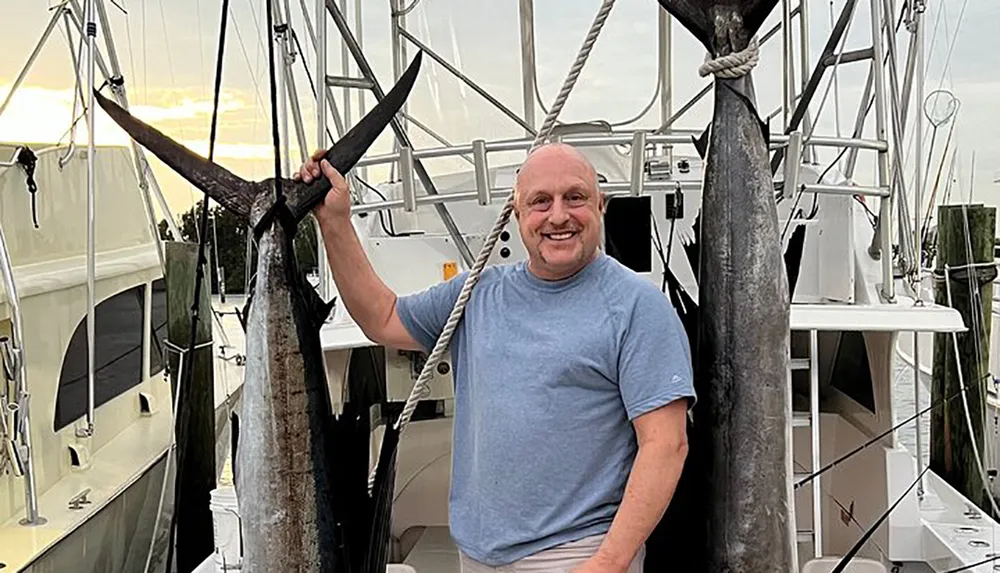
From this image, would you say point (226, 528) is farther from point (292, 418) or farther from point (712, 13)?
point (712, 13)

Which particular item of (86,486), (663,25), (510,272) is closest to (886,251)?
(663,25)

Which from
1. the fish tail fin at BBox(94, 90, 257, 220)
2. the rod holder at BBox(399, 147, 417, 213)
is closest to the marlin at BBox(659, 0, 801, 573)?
the fish tail fin at BBox(94, 90, 257, 220)

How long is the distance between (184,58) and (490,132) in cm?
211

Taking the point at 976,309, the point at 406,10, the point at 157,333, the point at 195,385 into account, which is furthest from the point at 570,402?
the point at 157,333

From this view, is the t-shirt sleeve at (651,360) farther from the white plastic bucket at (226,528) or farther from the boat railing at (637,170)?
the white plastic bucket at (226,528)

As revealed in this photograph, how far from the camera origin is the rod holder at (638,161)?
2994 mm

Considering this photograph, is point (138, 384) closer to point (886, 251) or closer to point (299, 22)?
point (299, 22)

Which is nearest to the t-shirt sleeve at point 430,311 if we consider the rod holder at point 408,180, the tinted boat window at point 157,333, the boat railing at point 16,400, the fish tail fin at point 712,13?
the fish tail fin at point 712,13

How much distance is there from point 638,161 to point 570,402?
1.42 metres

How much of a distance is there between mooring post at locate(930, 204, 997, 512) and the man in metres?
4.36

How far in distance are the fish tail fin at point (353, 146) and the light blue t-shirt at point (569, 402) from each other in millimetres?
482

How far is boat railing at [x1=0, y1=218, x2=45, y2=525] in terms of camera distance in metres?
3.50

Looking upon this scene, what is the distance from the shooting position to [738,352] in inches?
77.3

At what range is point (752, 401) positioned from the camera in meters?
1.95
